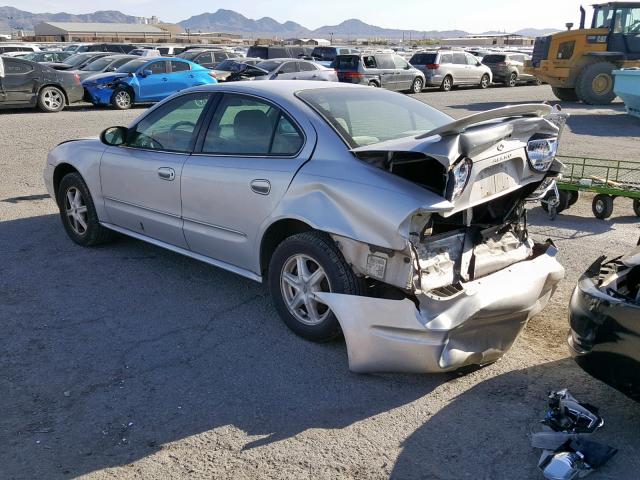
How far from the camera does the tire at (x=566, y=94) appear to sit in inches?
865

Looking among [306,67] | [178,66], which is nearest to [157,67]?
[178,66]

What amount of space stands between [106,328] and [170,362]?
2.41ft

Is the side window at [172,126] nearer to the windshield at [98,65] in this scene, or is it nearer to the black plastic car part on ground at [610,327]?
the black plastic car part on ground at [610,327]

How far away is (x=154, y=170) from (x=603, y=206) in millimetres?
4927

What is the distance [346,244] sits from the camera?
3863 mm

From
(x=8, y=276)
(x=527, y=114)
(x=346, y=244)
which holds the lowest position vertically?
(x=8, y=276)

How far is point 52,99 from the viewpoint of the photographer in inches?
671

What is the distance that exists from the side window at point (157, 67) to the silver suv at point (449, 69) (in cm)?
1118

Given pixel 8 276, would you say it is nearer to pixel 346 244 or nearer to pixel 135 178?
pixel 135 178

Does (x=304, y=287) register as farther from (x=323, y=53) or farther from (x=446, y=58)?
(x=323, y=53)

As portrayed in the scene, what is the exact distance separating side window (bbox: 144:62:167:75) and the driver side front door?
14721 mm

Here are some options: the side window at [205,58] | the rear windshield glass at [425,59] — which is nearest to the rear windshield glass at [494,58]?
the rear windshield glass at [425,59]

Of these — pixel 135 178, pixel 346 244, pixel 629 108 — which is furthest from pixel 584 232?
pixel 629 108

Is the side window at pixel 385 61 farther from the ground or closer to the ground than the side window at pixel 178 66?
farther from the ground
